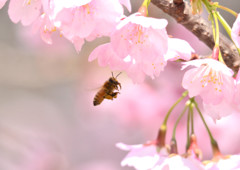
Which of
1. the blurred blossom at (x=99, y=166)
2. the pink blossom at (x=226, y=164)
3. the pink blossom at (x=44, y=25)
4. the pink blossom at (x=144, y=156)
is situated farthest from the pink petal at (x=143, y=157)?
the blurred blossom at (x=99, y=166)

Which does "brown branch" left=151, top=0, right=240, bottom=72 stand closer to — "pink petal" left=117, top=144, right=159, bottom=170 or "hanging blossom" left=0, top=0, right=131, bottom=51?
"hanging blossom" left=0, top=0, right=131, bottom=51

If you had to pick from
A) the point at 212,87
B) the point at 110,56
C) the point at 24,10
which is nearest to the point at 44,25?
the point at 24,10

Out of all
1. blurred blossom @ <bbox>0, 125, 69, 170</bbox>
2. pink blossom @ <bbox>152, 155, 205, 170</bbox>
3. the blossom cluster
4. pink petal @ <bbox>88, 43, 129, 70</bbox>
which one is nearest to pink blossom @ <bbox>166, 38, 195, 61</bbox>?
the blossom cluster

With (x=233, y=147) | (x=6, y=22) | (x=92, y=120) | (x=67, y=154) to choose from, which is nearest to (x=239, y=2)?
(x=233, y=147)

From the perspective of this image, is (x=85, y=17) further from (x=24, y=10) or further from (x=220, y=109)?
(x=220, y=109)

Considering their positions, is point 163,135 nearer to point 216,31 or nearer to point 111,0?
point 216,31

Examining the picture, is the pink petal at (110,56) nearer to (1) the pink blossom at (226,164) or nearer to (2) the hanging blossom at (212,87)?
(2) the hanging blossom at (212,87)

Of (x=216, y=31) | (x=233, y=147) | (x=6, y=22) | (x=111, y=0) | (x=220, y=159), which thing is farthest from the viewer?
(x=6, y=22)
